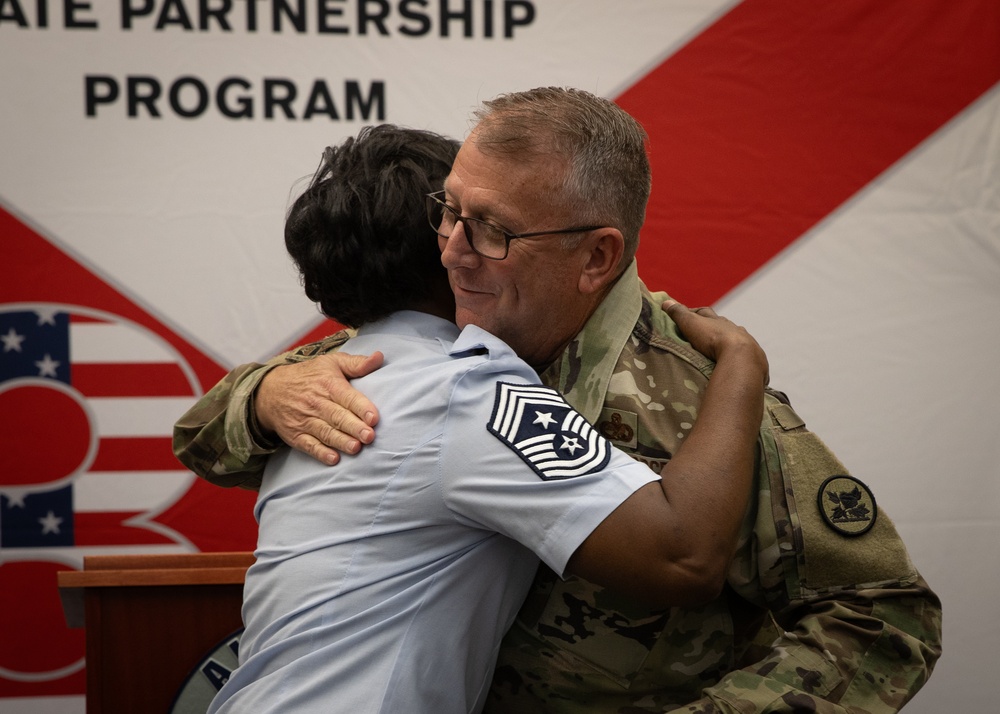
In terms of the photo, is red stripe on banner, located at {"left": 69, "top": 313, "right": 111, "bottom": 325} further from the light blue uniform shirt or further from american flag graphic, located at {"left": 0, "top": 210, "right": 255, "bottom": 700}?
the light blue uniform shirt

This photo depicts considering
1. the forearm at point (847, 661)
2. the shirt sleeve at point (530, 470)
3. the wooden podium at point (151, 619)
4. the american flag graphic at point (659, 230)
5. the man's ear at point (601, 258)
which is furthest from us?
the american flag graphic at point (659, 230)

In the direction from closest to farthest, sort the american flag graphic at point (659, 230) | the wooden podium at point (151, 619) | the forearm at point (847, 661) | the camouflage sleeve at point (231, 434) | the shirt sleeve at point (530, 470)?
the shirt sleeve at point (530, 470) → the forearm at point (847, 661) → the camouflage sleeve at point (231, 434) → the wooden podium at point (151, 619) → the american flag graphic at point (659, 230)

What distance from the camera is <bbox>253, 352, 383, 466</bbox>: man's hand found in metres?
1.07

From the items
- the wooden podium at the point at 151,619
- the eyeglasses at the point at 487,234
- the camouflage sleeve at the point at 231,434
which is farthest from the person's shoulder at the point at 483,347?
the wooden podium at the point at 151,619

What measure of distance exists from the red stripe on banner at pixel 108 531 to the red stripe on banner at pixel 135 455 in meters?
0.12

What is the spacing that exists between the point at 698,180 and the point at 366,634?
65.7 inches

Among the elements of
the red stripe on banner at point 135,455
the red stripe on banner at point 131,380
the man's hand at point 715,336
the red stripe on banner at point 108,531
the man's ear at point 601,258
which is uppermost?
the man's ear at point 601,258

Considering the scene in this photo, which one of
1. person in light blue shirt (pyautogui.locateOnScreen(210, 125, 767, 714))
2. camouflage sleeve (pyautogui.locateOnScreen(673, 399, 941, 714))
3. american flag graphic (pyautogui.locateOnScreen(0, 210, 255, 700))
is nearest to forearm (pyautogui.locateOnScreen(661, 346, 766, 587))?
person in light blue shirt (pyautogui.locateOnScreen(210, 125, 767, 714))

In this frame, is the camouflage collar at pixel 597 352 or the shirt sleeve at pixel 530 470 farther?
the camouflage collar at pixel 597 352

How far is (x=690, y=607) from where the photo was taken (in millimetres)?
1184

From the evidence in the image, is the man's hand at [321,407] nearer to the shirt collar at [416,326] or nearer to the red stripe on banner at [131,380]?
the shirt collar at [416,326]

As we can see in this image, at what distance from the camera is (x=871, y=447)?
2.38 m

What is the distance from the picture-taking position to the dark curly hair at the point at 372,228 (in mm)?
1193

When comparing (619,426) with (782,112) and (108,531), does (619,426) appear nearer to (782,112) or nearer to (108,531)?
(782,112)
